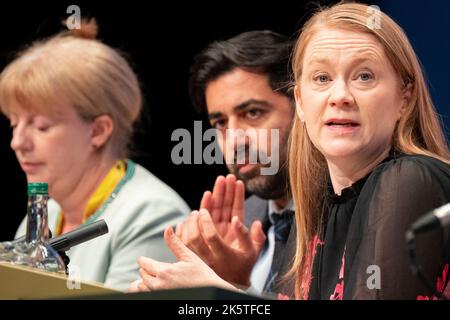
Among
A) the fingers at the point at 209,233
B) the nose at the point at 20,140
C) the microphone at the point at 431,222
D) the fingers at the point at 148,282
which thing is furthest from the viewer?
the nose at the point at 20,140

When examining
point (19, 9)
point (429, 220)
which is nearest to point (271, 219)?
point (19, 9)

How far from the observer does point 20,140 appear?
3.51m

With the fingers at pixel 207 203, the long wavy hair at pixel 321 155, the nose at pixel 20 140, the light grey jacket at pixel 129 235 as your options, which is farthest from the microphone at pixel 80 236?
the nose at pixel 20 140

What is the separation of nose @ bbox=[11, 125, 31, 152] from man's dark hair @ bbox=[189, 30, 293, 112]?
748 mm

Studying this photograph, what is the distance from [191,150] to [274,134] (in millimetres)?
503

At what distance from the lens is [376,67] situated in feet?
6.56

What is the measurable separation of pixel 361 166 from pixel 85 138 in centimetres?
183

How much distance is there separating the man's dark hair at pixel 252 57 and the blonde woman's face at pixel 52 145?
0.59 m

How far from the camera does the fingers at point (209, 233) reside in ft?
8.41

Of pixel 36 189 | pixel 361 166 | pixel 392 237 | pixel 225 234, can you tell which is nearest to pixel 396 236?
pixel 392 237

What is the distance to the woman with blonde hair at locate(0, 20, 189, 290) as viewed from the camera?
338cm

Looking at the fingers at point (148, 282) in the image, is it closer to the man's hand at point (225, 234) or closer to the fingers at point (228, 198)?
the man's hand at point (225, 234)

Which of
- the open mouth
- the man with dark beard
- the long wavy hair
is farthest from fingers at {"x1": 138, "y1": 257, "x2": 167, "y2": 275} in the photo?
the man with dark beard

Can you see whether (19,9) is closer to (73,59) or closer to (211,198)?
(73,59)
